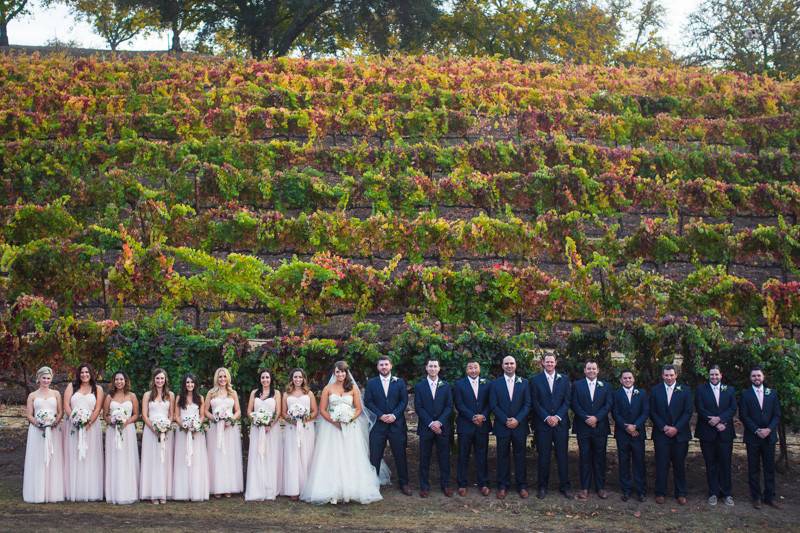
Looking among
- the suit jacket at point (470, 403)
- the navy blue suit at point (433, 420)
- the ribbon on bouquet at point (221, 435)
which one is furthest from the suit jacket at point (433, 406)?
the ribbon on bouquet at point (221, 435)

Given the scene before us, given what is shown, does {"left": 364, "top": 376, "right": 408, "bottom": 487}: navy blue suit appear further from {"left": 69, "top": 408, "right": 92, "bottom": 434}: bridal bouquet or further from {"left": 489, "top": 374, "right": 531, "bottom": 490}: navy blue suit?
{"left": 69, "top": 408, "right": 92, "bottom": 434}: bridal bouquet

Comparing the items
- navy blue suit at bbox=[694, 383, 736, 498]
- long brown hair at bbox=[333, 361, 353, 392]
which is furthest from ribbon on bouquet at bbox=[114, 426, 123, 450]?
navy blue suit at bbox=[694, 383, 736, 498]

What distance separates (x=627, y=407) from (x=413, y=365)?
2460 mm

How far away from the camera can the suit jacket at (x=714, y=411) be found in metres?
9.12

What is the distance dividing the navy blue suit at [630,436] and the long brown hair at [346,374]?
2.88 meters

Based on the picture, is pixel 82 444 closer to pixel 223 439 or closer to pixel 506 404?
pixel 223 439

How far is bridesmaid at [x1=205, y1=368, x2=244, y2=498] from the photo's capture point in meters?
9.13

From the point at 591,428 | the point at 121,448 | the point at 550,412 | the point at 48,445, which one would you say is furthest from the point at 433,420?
the point at 48,445

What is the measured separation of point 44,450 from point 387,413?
3.57m

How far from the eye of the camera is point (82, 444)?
350 inches

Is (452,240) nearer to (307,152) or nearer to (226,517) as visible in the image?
(307,152)

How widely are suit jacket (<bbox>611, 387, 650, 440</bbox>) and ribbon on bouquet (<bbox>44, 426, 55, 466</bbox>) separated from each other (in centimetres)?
594

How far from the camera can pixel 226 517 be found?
8414 millimetres

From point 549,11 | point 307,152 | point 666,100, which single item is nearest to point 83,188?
point 307,152
